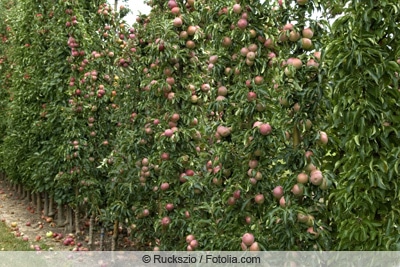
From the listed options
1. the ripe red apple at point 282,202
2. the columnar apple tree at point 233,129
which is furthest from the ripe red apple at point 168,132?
the ripe red apple at point 282,202

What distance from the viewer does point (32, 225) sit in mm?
7379

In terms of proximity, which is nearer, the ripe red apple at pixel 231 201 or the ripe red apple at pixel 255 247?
the ripe red apple at pixel 255 247

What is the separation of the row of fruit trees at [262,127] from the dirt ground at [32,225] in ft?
3.37

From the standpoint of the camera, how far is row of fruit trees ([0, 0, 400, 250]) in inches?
95.1

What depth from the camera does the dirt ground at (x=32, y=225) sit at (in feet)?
20.9

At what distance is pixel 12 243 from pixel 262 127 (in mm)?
4704

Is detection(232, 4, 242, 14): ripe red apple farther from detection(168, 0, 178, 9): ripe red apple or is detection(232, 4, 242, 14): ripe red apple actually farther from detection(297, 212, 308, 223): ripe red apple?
detection(297, 212, 308, 223): ripe red apple

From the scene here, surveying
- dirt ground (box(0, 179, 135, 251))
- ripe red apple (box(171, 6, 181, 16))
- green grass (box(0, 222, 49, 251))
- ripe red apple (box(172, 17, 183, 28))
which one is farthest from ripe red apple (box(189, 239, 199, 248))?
green grass (box(0, 222, 49, 251))

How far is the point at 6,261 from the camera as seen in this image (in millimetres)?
5531

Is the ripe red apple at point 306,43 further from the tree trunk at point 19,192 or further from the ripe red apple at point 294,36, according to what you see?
the tree trunk at point 19,192

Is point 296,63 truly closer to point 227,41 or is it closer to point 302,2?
point 302,2

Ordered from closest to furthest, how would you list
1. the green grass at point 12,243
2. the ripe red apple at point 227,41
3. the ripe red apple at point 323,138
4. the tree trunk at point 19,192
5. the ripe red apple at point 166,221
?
the ripe red apple at point 323,138, the ripe red apple at point 227,41, the ripe red apple at point 166,221, the green grass at point 12,243, the tree trunk at point 19,192

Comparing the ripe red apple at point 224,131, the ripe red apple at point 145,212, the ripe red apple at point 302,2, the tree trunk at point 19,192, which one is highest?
the ripe red apple at point 302,2

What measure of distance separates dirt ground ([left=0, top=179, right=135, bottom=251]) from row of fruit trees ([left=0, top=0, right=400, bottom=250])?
1028 millimetres
